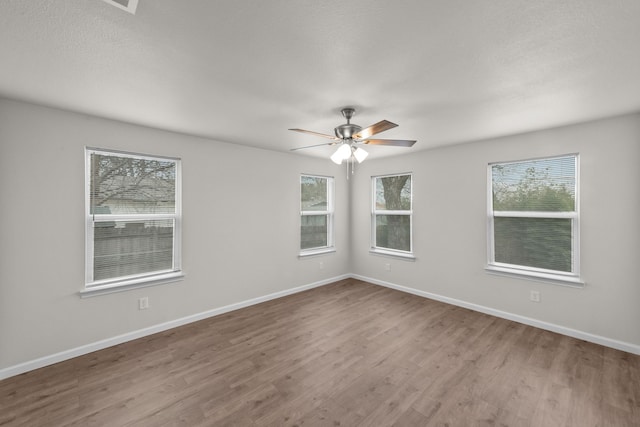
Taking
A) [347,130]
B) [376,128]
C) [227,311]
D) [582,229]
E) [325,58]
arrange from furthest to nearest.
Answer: [227,311], [582,229], [347,130], [376,128], [325,58]

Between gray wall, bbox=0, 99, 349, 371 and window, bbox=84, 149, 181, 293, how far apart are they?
11 cm

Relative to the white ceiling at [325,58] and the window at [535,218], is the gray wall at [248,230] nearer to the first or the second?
the window at [535,218]

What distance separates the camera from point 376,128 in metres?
2.23

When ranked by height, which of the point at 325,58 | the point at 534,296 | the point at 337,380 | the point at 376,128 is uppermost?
the point at 325,58

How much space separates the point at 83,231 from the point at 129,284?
700 mm

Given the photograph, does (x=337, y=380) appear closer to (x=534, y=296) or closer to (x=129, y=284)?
(x=129, y=284)

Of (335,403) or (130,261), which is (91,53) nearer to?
(130,261)

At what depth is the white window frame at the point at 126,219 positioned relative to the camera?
2.70m

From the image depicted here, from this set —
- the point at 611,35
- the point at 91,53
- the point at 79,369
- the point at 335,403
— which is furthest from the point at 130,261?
the point at 611,35

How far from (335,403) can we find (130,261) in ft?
8.57

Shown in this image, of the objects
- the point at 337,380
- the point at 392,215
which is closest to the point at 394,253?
the point at 392,215

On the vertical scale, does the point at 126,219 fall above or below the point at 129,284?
above

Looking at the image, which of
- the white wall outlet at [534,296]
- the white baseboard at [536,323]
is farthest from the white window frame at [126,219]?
the white wall outlet at [534,296]

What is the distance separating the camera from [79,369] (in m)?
2.39
